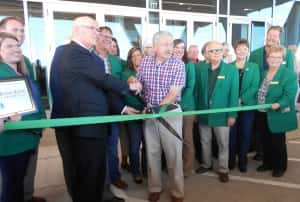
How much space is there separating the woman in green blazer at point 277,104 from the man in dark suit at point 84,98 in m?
1.85

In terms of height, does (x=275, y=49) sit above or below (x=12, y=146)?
above

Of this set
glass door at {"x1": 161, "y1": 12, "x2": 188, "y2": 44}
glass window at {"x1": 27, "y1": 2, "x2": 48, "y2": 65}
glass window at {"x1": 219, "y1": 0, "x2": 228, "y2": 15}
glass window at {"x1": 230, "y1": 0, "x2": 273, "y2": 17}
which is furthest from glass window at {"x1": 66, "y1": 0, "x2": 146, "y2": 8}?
glass window at {"x1": 230, "y1": 0, "x2": 273, "y2": 17}

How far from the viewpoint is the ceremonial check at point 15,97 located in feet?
5.58

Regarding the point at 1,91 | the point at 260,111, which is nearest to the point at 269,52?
the point at 260,111

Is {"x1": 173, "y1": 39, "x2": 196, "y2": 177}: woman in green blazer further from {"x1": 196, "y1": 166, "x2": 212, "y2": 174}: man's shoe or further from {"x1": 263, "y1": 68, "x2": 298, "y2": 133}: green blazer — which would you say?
{"x1": 263, "y1": 68, "x2": 298, "y2": 133}: green blazer

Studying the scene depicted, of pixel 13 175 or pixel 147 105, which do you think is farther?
pixel 147 105

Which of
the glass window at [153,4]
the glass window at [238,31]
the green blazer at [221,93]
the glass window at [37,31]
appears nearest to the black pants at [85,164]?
the green blazer at [221,93]

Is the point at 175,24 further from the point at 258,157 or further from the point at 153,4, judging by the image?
the point at 258,157

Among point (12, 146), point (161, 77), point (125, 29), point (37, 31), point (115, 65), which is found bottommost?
point (12, 146)

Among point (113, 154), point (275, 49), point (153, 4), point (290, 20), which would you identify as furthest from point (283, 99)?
point (290, 20)

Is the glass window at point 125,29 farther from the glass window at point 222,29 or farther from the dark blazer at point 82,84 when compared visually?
the dark blazer at point 82,84

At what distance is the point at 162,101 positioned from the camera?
94.7 inches

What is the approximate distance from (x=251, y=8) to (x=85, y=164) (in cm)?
940

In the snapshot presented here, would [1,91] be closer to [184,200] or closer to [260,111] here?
[184,200]
